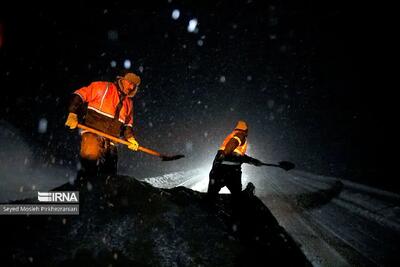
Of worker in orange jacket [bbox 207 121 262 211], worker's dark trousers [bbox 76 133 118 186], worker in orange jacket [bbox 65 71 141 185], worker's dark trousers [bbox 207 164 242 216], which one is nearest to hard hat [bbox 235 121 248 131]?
worker in orange jacket [bbox 207 121 262 211]

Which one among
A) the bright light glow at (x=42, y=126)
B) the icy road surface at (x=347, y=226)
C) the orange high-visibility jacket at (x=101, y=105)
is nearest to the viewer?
the icy road surface at (x=347, y=226)

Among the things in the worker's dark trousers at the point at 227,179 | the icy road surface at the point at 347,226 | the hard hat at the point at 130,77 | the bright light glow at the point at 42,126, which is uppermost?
the bright light glow at the point at 42,126

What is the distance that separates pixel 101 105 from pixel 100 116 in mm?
171

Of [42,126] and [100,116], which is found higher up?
[42,126]

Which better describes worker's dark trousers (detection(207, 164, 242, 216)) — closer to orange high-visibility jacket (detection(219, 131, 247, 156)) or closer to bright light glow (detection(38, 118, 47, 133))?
orange high-visibility jacket (detection(219, 131, 247, 156))

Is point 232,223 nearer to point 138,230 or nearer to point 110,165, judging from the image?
point 138,230

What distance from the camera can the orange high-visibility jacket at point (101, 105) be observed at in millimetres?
4500

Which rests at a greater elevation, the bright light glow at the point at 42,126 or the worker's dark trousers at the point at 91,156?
the bright light glow at the point at 42,126

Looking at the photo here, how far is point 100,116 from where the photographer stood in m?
4.57

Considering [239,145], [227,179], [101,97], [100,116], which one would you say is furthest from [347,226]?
[101,97]

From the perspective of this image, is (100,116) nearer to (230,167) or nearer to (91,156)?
(91,156)

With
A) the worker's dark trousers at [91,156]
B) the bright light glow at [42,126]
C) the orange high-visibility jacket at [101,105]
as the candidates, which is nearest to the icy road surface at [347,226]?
the worker's dark trousers at [91,156]

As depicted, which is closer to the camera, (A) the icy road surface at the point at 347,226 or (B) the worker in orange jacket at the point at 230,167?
(A) the icy road surface at the point at 347,226

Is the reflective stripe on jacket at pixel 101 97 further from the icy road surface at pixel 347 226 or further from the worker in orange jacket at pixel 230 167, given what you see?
the icy road surface at pixel 347 226
